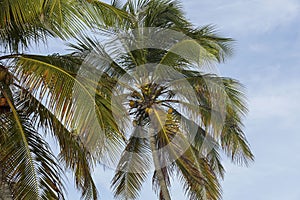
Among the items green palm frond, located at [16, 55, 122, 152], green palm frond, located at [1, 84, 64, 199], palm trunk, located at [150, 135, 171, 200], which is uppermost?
palm trunk, located at [150, 135, 171, 200]

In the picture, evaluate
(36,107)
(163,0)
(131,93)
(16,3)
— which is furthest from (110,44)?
(16,3)

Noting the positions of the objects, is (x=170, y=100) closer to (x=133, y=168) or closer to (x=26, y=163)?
(x=133, y=168)

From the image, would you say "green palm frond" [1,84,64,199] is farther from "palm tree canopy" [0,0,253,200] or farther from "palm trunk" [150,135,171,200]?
"palm trunk" [150,135,171,200]

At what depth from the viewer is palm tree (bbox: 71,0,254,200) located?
11734 mm

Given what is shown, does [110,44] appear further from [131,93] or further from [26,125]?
[26,125]

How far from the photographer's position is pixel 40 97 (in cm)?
790

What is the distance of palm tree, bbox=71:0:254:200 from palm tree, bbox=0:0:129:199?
2.64m

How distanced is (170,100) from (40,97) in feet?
18.1

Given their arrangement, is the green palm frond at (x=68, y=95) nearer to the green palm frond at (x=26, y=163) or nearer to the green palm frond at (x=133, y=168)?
the green palm frond at (x=26, y=163)

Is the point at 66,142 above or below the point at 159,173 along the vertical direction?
below

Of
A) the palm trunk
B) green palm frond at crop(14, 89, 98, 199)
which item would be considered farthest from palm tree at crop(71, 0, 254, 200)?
green palm frond at crop(14, 89, 98, 199)

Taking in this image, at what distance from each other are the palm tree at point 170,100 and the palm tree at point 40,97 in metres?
2.64

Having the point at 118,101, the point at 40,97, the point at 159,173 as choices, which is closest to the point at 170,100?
the point at 159,173

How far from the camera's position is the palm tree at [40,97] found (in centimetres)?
763
